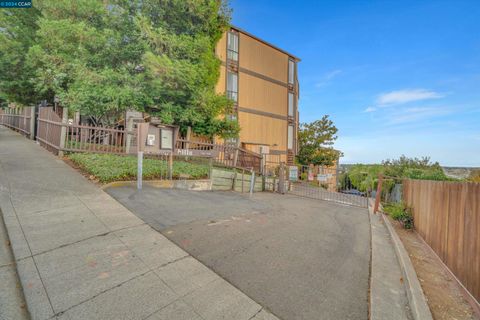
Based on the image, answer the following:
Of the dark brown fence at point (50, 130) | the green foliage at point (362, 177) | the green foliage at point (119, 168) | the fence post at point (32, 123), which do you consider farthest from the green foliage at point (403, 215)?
the fence post at point (32, 123)

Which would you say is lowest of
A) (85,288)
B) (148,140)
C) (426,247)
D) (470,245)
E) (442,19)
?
(426,247)

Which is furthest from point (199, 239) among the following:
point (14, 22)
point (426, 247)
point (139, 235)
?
point (14, 22)

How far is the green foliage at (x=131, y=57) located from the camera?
9.14 metres

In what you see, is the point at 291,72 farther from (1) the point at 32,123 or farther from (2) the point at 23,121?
(2) the point at 23,121

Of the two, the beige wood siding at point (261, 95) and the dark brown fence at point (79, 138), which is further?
the beige wood siding at point (261, 95)

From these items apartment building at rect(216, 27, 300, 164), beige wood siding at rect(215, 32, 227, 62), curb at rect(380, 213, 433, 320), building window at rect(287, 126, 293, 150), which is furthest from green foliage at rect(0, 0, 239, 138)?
building window at rect(287, 126, 293, 150)

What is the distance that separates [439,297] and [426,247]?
8.19 feet

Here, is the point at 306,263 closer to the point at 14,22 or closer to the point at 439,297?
the point at 439,297

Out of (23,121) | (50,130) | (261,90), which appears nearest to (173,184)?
(50,130)

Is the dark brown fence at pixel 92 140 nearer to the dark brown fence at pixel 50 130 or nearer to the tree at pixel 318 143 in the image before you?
the dark brown fence at pixel 50 130

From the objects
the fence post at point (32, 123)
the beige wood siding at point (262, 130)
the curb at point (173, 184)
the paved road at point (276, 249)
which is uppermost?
the beige wood siding at point (262, 130)

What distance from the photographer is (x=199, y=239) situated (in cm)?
377

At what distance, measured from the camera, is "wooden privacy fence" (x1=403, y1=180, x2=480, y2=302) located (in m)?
3.08

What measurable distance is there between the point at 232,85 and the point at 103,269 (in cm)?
1662
